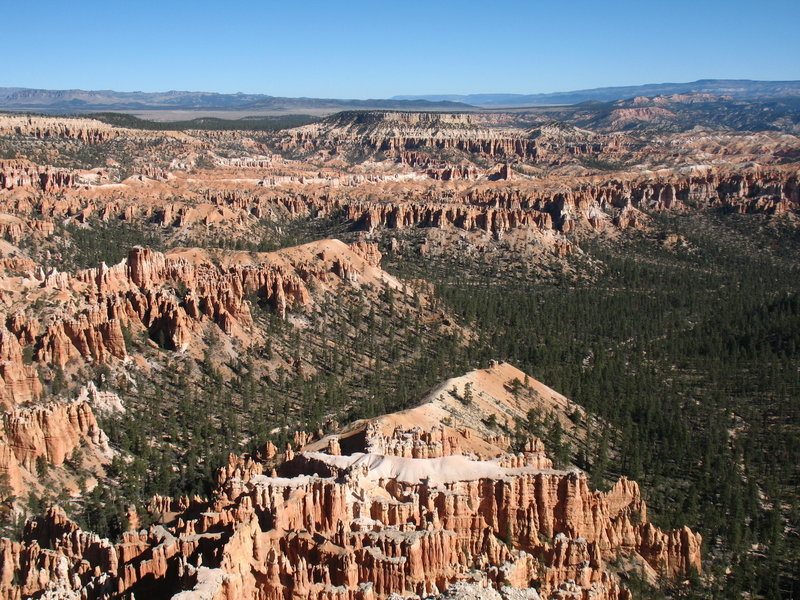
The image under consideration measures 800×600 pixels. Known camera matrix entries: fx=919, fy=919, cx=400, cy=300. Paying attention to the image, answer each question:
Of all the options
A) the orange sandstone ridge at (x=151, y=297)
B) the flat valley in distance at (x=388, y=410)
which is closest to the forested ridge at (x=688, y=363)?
the flat valley in distance at (x=388, y=410)

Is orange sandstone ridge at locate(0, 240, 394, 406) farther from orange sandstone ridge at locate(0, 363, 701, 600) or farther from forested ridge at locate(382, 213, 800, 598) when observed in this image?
orange sandstone ridge at locate(0, 363, 701, 600)

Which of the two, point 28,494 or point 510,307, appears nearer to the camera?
point 28,494

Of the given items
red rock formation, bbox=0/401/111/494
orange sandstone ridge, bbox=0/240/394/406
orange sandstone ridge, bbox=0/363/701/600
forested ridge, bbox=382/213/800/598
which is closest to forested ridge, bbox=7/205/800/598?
forested ridge, bbox=382/213/800/598

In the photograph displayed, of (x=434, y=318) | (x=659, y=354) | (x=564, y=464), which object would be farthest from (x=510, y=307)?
(x=564, y=464)

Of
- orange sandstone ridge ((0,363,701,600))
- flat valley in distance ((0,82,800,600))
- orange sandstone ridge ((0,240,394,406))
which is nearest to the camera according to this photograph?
orange sandstone ridge ((0,363,701,600))

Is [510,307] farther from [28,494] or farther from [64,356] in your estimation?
[28,494]

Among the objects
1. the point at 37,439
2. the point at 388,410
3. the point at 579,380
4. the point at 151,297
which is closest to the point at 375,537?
the point at 37,439

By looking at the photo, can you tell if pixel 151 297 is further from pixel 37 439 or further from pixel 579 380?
pixel 579 380

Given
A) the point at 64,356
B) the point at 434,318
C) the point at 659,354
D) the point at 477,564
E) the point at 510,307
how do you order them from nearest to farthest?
the point at 477,564, the point at 64,356, the point at 659,354, the point at 434,318, the point at 510,307

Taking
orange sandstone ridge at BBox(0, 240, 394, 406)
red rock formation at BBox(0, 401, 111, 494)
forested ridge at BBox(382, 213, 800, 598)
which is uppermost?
orange sandstone ridge at BBox(0, 240, 394, 406)
